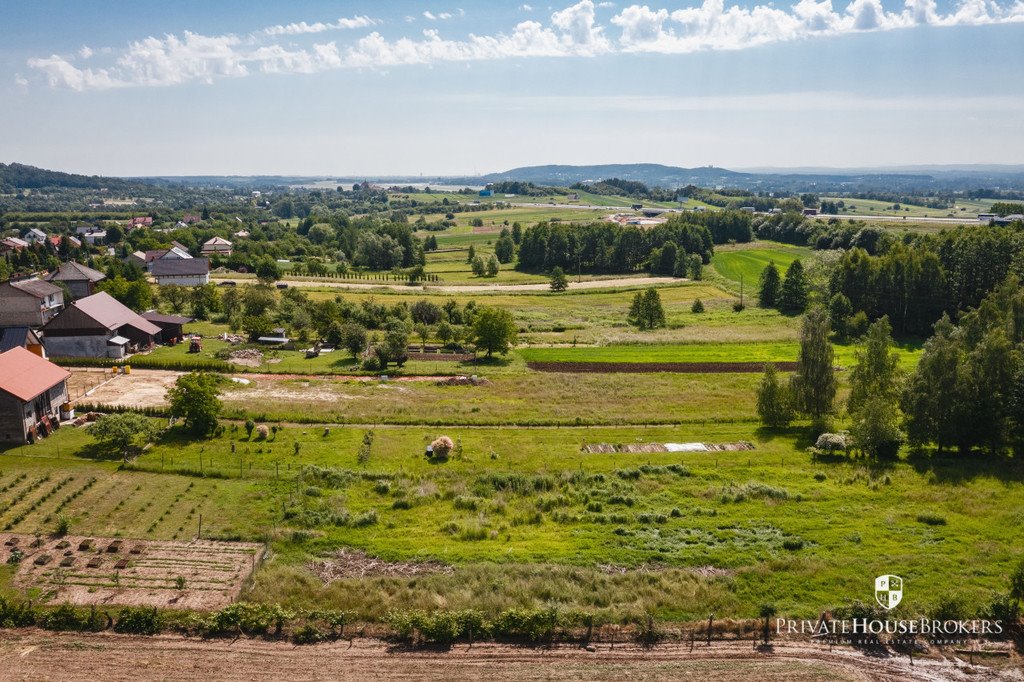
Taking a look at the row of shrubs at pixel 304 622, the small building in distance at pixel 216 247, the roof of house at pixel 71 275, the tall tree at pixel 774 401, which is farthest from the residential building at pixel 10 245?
the tall tree at pixel 774 401

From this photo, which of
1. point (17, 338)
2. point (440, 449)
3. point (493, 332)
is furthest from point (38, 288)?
point (440, 449)

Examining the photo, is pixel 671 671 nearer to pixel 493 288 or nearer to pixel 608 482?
pixel 608 482

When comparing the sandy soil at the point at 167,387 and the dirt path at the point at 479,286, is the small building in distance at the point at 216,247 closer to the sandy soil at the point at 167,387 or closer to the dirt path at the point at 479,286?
the dirt path at the point at 479,286

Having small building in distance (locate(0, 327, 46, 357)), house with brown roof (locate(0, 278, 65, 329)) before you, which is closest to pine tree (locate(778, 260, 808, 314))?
small building in distance (locate(0, 327, 46, 357))

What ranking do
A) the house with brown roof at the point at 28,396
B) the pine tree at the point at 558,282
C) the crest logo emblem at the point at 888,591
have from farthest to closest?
the pine tree at the point at 558,282 < the house with brown roof at the point at 28,396 < the crest logo emblem at the point at 888,591

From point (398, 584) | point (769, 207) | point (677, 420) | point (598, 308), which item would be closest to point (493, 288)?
point (598, 308)

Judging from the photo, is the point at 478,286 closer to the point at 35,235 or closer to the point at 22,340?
the point at 22,340
